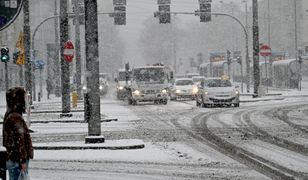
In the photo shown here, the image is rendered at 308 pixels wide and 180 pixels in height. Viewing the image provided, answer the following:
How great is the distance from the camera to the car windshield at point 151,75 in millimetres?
37781

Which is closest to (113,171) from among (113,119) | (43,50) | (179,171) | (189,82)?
(179,171)

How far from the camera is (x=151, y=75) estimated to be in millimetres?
37844

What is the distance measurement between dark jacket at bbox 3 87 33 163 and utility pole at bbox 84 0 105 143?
8.08m

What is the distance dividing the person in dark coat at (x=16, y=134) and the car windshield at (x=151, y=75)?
30.5 metres

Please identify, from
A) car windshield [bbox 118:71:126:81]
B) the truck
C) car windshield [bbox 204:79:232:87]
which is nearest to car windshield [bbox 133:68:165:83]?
the truck

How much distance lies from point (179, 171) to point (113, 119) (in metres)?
13.1

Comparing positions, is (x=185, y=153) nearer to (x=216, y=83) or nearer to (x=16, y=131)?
(x=16, y=131)

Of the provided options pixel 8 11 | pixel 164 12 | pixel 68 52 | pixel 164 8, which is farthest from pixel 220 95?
pixel 8 11

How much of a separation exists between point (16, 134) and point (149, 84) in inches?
1203

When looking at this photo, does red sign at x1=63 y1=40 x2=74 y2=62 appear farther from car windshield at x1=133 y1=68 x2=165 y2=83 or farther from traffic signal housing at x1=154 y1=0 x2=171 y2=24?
traffic signal housing at x1=154 y1=0 x2=171 y2=24

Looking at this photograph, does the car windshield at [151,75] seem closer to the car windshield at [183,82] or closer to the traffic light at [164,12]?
the traffic light at [164,12]

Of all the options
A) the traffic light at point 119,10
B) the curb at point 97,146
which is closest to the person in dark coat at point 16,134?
the curb at point 97,146

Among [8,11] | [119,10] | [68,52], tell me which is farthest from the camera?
[119,10]

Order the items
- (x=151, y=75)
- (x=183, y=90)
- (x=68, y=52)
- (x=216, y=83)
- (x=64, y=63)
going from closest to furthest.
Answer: (x=68, y=52), (x=64, y=63), (x=216, y=83), (x=151, y=75), (x=183, y=90)
